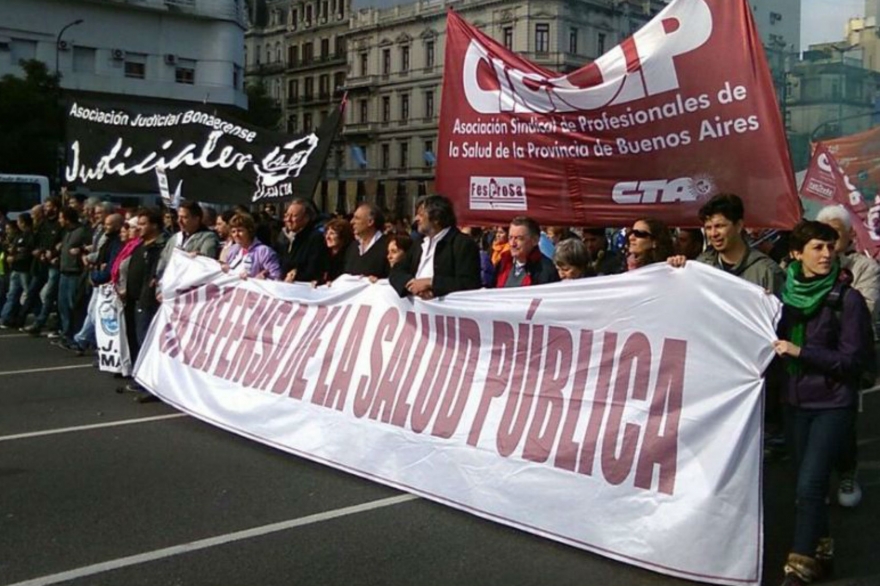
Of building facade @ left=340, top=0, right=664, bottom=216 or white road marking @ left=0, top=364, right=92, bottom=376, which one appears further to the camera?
building facade @ left=340, top=0, right=664, bottom=216

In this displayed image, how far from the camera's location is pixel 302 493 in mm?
6219

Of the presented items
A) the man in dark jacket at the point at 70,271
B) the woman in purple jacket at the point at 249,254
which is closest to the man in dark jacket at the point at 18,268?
the man in dark jacket at the point at 70,271

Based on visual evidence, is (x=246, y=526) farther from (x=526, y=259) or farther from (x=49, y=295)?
(x=49, y=295)

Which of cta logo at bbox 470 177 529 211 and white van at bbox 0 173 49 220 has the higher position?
white van at bbox 0 173 49 220

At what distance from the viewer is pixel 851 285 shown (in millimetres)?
5648

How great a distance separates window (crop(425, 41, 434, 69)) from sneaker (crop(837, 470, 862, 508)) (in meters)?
77.7

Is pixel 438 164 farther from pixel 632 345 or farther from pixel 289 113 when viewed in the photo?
pixel 289 113

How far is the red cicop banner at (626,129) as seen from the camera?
5.88m

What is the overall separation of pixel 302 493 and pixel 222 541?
0.96 meters

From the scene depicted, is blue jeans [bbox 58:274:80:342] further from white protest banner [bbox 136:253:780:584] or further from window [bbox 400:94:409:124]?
window [bbox 400:94:409:124]

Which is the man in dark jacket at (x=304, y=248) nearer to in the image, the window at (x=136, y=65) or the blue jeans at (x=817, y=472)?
the blue jeans at (x=817, y=472)

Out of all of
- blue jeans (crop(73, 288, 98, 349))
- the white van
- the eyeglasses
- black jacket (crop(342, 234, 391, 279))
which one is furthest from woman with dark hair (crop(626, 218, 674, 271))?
the white van

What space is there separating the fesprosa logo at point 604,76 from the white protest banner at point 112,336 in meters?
4.66

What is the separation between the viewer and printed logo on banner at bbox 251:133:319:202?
10680 mm
